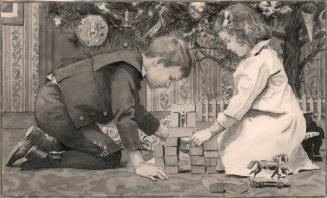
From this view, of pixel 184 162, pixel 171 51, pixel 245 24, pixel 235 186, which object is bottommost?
pixel 235 186

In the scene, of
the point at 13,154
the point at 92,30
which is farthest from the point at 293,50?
the point at 13,154

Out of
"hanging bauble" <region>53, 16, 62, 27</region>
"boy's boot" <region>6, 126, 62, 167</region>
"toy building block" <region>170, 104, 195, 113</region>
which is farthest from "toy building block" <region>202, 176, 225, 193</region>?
"hanging bauble" <region>53, 16, 62, 27</region>

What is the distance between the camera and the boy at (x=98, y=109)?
8.79 ft

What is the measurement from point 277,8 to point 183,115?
2.22 feet

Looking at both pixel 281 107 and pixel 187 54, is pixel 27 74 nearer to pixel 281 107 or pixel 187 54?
pixel 187 54

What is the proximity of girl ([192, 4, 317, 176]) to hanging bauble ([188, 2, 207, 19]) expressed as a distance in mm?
86

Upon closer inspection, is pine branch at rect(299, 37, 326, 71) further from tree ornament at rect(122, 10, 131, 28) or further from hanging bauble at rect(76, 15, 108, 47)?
hanging bauble at rect(76, 15, 108, 47)

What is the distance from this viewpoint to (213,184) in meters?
2.70

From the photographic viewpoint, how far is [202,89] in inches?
107

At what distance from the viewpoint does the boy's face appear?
270cm

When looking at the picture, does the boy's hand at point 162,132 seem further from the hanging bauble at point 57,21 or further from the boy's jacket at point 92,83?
the hanging bauble at point 57,21

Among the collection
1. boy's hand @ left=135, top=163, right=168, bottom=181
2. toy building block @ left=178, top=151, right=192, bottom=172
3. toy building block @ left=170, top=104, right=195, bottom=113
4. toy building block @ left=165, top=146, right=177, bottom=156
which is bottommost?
boy's hand @ left=135, top=163, right=168, bottom=181

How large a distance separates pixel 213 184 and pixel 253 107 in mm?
409

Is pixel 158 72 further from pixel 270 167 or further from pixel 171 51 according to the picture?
pixel 270 167
